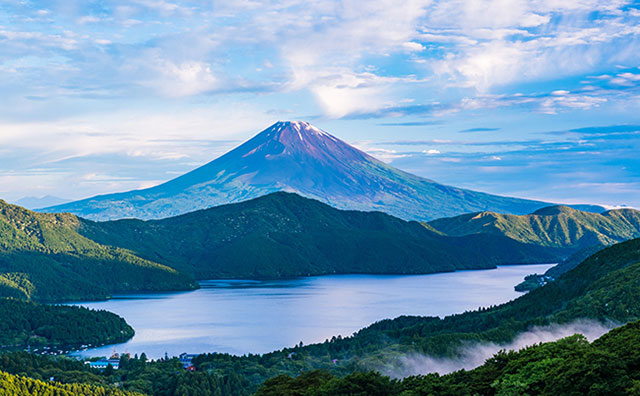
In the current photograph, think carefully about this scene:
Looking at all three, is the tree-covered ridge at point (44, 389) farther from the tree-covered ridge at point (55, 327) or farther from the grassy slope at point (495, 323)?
the tree-covered ridge at point (55, 327)

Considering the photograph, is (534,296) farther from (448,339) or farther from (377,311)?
(377,311)

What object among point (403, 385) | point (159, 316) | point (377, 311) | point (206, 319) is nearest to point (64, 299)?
point (159, 316)

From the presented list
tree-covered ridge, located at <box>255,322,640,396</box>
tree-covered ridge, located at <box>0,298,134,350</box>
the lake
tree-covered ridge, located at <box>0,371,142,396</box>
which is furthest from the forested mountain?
tree-covered ridge, located at <box>0,298,134,350</box>

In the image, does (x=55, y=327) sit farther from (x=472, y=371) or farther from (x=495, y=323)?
(x=472, y=371)

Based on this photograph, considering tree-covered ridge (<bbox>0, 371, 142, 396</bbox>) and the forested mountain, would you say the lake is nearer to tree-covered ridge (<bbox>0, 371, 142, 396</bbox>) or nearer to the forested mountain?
the forested mountain

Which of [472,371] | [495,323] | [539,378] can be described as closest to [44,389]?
[472,371]

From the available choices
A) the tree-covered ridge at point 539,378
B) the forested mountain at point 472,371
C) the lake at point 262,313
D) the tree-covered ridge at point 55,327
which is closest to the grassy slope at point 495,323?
the forested mountain at point 472,371
